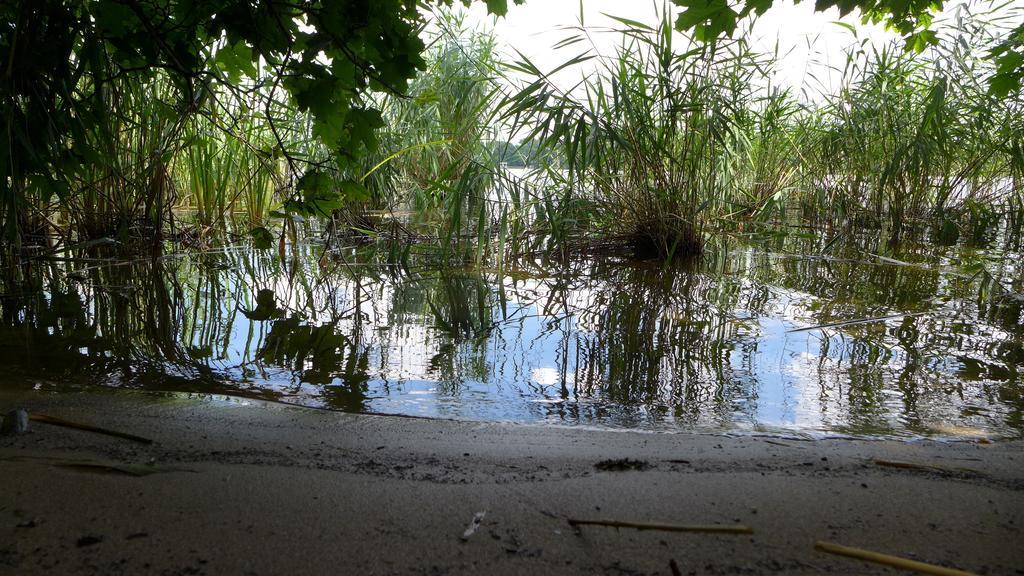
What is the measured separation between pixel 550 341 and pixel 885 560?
5.42ft

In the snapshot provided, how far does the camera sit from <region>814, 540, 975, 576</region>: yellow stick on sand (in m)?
0.89

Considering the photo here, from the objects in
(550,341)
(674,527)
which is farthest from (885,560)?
(550,341)

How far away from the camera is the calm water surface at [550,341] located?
6.08ft

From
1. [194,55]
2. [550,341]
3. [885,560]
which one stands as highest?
[194,55]

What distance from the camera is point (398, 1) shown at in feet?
5.70

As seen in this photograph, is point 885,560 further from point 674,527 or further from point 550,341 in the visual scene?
point 550,341

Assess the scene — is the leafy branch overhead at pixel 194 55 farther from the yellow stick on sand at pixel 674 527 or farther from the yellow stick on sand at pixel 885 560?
the yellow stick on sand at pixel 885 560

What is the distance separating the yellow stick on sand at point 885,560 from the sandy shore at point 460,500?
0.01m

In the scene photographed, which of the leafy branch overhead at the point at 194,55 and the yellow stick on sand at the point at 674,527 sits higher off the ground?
the leafy branch overhead at the point at 194,55

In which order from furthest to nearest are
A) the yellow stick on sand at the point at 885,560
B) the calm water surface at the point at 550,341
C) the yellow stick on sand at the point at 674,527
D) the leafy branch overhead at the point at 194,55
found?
the calm water surface at the point at 550,341 → the leafy branch overhead at the point at 194,55 → the yellow stick on sand at the point at 674,527 → the yellow stick on sand at the point at 885,560

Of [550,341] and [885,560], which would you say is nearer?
[885,560]

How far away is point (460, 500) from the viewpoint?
3.64 feet

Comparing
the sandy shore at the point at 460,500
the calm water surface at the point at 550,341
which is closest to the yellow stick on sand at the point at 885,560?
the sandy shore at the point at 460,500

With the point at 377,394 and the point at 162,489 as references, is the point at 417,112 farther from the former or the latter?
the point at 162,489
